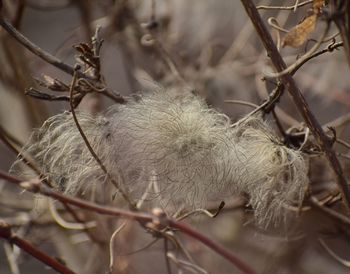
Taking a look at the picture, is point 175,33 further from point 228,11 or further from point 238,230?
point 238,230

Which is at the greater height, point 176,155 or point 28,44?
point 28,44

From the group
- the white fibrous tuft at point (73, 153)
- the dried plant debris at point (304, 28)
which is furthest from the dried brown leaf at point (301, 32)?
the white fibrous tuft at point (73, 153)

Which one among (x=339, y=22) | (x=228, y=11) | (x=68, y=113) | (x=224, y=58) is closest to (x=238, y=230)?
(x=224, y=58)

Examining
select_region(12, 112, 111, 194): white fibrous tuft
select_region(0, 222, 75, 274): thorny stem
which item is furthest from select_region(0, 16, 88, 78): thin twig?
select_region(0, 222, 75, 274): thorny stem

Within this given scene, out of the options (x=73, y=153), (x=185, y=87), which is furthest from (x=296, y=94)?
(x=185, y=87)

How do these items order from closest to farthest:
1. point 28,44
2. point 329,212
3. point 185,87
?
1. point 28,44
2. point 329,212
3. point 185,87

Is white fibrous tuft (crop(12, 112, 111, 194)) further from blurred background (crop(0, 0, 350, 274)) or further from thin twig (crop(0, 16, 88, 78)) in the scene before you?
blurred background (crop(0, 0, 350, 274))

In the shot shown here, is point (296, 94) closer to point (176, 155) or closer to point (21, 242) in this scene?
point (176, 155)
